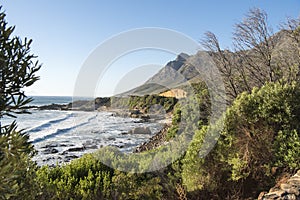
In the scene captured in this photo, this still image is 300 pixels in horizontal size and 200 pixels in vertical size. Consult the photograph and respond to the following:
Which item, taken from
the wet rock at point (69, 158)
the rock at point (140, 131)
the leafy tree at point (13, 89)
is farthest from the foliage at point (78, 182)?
the rock at point (140, 131)

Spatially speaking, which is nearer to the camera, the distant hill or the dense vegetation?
the dense vegetation

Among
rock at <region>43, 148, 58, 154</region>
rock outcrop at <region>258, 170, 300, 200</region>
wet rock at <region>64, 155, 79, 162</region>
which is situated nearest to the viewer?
rock outcrop at <region>258, 170, 300, 200</region>

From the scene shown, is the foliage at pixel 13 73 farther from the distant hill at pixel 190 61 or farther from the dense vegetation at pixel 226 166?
the distant hill at pixel 190 61

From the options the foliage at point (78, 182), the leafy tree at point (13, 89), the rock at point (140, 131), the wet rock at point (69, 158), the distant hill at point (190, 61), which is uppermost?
the distant hill at point (190, 61)

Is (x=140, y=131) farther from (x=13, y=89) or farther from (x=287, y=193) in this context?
(x=13, y=89)

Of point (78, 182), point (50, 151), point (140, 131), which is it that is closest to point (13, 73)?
point (78, 182)

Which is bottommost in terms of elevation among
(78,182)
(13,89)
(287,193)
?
(78,182)

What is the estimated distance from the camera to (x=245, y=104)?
664cm

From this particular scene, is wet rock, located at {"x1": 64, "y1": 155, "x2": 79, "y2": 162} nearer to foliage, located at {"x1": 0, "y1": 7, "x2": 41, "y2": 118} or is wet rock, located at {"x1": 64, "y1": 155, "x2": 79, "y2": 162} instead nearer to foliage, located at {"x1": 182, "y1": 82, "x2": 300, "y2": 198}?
foliage, located at {"x1": 182, "y1": 82, "x2": 300, "y2": 198}

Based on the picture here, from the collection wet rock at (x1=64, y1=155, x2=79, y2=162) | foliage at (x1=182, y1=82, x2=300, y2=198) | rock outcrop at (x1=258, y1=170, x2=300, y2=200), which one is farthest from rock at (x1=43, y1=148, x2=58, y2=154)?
rock outcrop at (x1=258, y1=170, x2=300, y2=200)

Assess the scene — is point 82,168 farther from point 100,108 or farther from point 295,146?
point 100,108

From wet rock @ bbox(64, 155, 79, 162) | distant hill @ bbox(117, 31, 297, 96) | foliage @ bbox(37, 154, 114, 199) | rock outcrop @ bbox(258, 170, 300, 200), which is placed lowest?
wet rock @ bbox(64, 155, 79, 162)

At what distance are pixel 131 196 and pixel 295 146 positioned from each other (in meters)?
3.84

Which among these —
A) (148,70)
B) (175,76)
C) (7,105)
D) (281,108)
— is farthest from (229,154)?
(175,76)
